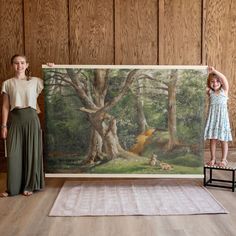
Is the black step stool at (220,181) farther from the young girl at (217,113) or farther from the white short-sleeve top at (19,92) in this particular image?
the white short-sleeve top at (19,92)

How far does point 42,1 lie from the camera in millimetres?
4680

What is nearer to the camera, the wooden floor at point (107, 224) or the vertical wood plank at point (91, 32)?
the wooden floor at point (107, 224)

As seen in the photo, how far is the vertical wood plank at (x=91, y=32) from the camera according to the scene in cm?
470

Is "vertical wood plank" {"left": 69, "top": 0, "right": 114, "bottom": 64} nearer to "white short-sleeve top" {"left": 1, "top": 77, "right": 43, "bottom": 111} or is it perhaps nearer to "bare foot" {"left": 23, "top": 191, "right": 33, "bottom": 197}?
"white short-sleeve top" {"left": 1, "top": 77, "right": 43, "bottom": 111}

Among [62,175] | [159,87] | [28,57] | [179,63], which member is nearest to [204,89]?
[159,87]

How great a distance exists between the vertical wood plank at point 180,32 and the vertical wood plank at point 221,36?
0.38 ft

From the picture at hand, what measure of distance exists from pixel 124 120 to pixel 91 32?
1330mm

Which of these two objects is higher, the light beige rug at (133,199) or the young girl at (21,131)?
the young girl at (21,131)

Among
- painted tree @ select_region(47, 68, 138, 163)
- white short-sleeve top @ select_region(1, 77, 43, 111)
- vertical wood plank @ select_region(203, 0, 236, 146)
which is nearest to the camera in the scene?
white short-sleeve top @ select_region(1, 77, 43, 111)

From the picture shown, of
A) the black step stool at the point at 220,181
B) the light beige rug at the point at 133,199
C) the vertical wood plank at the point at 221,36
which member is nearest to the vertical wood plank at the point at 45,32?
the light beige rug at the point at 133,199

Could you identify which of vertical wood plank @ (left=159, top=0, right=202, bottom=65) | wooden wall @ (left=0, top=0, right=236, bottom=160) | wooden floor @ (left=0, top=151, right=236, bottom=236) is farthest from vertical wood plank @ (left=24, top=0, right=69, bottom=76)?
wooden floor @ (left=0, top=151, right=236, bottom=236)

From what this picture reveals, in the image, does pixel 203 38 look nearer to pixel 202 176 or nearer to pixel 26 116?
pixel 202 176

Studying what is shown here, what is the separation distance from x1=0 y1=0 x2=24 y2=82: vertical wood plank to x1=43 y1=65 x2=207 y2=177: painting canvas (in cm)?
98

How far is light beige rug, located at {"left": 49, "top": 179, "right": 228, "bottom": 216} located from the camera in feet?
11.0
